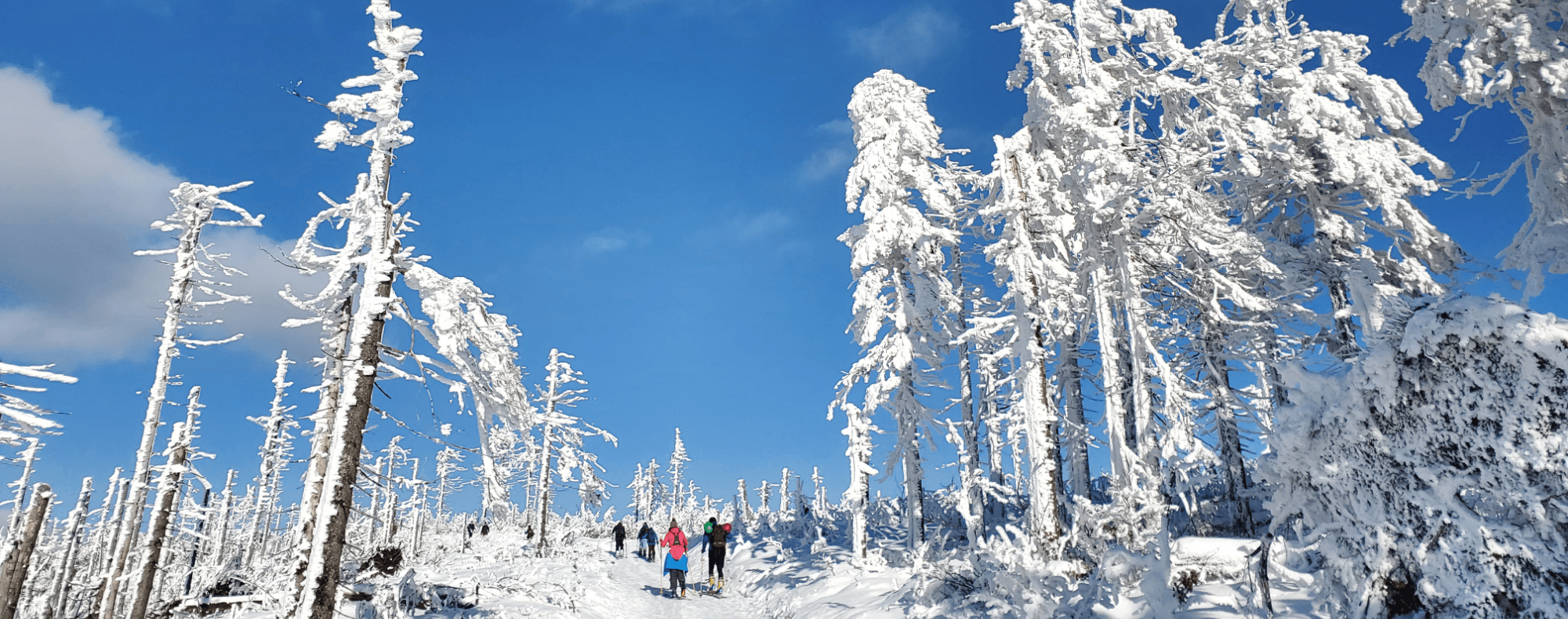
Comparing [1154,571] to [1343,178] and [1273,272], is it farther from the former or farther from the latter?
[1343,178]

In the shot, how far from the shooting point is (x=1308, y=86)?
49.7ft

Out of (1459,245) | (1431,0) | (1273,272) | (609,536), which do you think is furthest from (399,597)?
(609,536)

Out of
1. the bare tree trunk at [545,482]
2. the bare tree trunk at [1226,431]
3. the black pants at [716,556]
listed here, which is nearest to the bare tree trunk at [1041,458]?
the bare tree trunk at [1226,431]

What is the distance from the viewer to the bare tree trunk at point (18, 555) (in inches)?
430

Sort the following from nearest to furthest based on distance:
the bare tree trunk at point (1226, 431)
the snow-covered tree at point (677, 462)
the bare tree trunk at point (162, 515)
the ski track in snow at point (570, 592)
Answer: the ski track in snow at point (570, 592), the bare tree trunk at point (1226, 431), the bare tree trunk at point (162, 515), the snow-covered tree at point (677, 462)

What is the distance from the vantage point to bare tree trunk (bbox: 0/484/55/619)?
35.8ft

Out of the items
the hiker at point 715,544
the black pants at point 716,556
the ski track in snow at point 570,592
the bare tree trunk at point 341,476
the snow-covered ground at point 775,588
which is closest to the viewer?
the snow-covered ground at point 775,588

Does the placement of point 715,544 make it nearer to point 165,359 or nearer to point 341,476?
point 341,476

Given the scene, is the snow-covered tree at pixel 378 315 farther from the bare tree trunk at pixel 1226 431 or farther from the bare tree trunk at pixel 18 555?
the bare tree trunk at pixel 1226 431

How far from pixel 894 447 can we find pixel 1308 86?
12695mm

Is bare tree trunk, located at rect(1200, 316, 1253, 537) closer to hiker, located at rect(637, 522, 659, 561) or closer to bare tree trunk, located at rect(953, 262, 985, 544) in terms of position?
bare tree trunk, located at rect(953, 262, 985, 544)

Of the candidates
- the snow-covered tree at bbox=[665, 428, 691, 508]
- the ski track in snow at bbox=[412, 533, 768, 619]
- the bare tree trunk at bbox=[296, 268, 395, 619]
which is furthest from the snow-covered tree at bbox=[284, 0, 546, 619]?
the snow-covered tree at bbox=[665, 428, 691, 508]

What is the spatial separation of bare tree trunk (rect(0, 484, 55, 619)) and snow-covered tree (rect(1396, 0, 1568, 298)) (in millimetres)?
19698

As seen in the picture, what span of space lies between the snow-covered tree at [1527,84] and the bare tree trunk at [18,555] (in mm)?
19698
